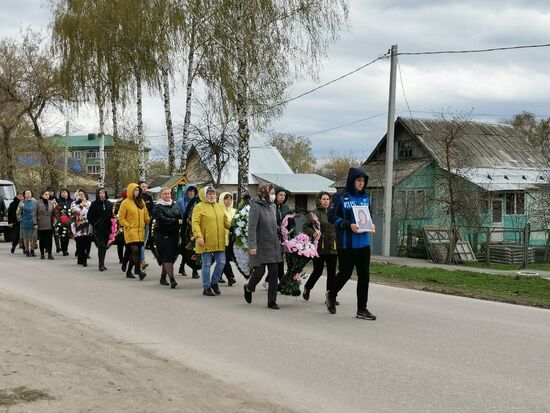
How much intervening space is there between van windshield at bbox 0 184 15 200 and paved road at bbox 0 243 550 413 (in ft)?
58.7

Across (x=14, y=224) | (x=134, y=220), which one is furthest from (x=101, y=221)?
(x=14, y=224)

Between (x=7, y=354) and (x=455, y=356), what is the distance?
4408 mm

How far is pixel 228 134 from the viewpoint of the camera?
1570 inches

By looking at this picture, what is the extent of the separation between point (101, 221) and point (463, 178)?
51.9 ft

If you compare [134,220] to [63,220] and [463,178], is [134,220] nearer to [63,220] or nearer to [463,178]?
[63,220]

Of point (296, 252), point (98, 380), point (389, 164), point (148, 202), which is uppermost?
point (389, 164)

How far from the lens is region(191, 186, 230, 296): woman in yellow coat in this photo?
1188 centimetres

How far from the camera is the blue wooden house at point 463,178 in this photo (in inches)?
1104

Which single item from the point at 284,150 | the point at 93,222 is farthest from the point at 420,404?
the point at 284,150

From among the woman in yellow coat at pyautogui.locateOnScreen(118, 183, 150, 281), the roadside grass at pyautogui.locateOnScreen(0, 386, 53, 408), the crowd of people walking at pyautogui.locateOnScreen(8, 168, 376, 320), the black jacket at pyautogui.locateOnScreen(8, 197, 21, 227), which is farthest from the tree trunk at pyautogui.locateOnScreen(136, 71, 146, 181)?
the roadside grass at pyautogui.locateOnScreen(0, 386, 53, 408)

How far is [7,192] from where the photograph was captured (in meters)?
30.2

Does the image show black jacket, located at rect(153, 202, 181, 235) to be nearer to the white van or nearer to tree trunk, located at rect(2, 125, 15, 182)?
the white van

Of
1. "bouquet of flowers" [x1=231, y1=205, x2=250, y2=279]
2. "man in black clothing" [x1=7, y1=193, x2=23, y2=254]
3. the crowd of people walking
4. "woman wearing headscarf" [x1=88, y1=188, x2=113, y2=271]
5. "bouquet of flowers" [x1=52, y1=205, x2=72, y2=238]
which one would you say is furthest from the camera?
"man in black clothing" [x1=7, y1=193, x2=23, y2=254]

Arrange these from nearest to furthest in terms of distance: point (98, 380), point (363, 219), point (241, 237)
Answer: point (98, 380), point (363, 219), point (241, 237)
